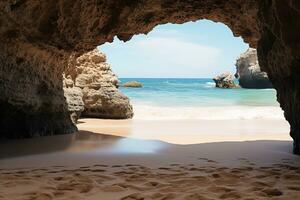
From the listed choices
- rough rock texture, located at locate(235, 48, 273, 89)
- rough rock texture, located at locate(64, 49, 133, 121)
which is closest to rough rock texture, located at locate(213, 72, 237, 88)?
rough rock texture, located at locate(235, 48, 273, 89)

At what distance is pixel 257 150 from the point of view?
591 cm

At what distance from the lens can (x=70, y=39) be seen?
22.7 feet

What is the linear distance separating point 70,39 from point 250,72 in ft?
112

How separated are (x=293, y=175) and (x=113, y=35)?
16.8ft

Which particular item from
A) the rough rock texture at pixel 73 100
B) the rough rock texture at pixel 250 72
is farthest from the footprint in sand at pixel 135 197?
the rough rock texture at pixel 250 72

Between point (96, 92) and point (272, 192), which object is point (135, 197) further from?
point (96, 92)

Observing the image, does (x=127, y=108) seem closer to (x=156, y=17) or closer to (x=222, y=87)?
(x=156, y=17)

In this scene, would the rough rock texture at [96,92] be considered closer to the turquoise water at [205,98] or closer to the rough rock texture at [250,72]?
the turquoise water at [205,98]

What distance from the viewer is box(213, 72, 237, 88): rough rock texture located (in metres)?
39.6

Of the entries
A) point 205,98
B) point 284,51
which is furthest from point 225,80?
point 284,51

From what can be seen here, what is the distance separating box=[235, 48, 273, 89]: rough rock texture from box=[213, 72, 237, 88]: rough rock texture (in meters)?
1.26

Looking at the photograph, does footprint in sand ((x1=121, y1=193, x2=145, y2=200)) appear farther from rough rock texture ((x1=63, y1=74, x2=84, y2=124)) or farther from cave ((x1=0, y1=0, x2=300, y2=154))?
rough rock texture ((x1=63, y1=74, x2=84, y2=124))

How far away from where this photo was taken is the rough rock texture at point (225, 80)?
39562mm

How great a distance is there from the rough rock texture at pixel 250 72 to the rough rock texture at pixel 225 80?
1.26 meters
